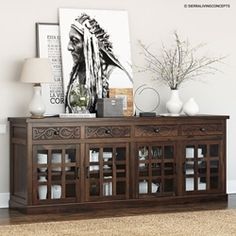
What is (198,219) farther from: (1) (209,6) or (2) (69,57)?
(1) (209,6)

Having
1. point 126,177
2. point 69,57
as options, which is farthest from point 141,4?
point 126,177

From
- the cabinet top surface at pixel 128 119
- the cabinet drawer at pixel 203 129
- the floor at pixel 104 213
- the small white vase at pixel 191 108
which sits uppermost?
the small white vase at pixel 191 108

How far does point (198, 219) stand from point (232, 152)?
1.97 m

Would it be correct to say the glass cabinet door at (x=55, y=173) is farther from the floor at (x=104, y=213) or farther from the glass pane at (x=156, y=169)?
the glass pane at (x=156, y=169)

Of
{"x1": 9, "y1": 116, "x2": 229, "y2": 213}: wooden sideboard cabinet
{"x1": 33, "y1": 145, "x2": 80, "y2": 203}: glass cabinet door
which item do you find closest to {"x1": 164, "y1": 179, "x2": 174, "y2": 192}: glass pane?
{"x1": 9, "y1": 116, "x2": 229, "y2": 213}: wooden sideboard cabinet

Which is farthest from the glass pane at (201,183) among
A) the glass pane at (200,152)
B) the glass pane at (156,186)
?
the glass pane at (156,186)

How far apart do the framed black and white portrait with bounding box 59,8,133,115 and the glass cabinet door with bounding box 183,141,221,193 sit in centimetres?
→ 79

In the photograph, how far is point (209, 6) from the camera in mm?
7988

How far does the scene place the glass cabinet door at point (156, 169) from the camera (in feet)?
23.5

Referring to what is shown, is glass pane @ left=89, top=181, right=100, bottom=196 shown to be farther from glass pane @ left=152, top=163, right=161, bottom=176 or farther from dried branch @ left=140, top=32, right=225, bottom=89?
dried branch @ left=140, top=32, right=225, bottom=89

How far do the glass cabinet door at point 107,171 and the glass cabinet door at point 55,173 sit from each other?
0.15 m

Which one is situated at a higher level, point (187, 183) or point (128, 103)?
point (128, 103)

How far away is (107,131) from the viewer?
6.99m

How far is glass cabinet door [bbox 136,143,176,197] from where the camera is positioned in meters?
7.17
